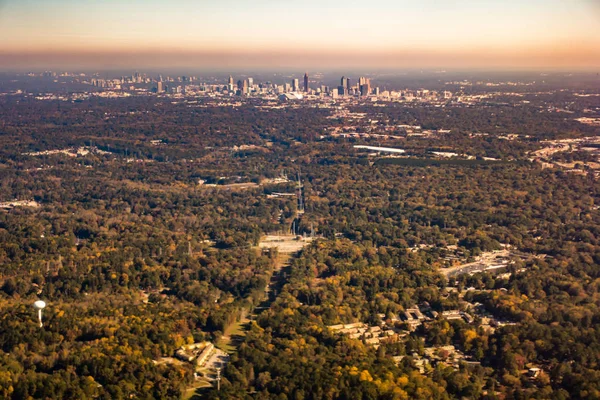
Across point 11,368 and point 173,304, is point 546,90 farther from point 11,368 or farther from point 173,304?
point 11,368

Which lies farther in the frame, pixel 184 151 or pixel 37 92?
pixel 37 92

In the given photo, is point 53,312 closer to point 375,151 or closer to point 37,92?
point 375,151

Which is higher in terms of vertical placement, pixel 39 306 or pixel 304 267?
pixel 39 306

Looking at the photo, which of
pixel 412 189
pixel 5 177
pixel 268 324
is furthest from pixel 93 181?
pixel 268 324

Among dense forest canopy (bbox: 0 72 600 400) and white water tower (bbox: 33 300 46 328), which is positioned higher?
white water tower (bbox: 33 300 46 328)

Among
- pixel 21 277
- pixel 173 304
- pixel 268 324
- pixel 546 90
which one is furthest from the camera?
pixel 546 90

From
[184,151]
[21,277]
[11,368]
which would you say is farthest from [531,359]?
[184,151]

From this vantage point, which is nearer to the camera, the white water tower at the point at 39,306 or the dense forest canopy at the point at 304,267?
the dense forest canopy at the point at 304,267

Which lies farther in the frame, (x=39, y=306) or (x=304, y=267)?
(x=304, y=267)

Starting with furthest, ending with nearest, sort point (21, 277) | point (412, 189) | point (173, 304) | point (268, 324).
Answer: point (412, 189), point (21, 277), point (173, 304), point (268, 324)

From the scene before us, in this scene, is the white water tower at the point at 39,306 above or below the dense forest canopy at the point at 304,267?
above

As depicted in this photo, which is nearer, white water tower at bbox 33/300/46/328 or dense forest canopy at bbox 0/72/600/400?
dense forest canopy at bbox 0/72/600/400
